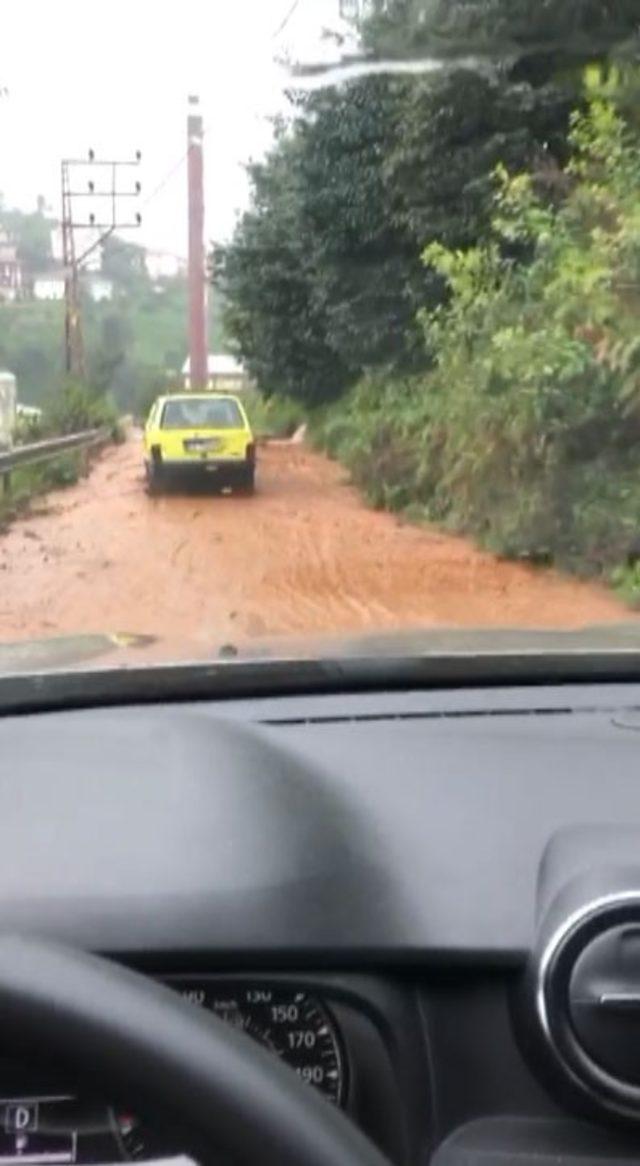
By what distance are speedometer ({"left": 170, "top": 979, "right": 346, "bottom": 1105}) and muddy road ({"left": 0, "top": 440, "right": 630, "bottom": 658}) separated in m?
4.51

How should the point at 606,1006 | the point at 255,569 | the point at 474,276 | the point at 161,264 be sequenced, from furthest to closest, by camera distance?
the point at 474,276 < the point at 255,569 < the point at 161,264 < the point at 606,1006

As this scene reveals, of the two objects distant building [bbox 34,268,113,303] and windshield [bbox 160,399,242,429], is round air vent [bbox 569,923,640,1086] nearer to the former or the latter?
distant building [bbox 34,268,113,303]

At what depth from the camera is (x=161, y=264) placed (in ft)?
29.1

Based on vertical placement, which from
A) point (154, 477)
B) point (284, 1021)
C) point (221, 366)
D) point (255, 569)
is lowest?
point (255, 569)

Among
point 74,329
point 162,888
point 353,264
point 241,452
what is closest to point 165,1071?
point 162,888

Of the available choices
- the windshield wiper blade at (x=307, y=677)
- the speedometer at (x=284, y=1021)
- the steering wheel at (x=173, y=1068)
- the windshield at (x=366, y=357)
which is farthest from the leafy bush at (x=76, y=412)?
the steering wheel at (x=173, y=1068)

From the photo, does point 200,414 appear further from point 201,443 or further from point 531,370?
point 531,370

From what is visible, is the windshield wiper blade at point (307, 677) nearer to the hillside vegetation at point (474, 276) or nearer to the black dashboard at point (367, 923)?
the black dashboard at point (367, 923)

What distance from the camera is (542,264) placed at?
13.0 meters

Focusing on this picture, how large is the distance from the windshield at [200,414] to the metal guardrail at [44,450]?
0.42 meters

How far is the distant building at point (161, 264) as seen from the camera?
29.0 ft

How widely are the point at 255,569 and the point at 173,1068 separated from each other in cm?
889

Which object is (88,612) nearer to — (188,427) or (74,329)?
(74,329)

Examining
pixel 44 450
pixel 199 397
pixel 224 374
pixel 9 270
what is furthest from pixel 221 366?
pixel 9 270
